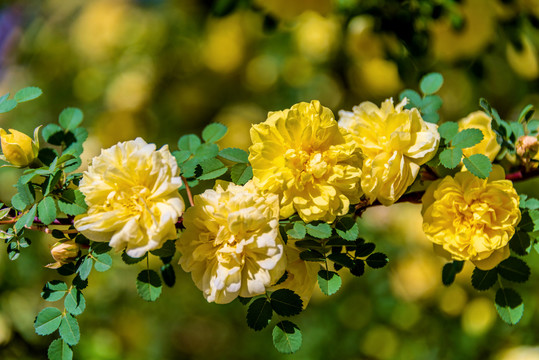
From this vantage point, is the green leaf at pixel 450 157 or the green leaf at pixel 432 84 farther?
the green leaf at pixel 432 84

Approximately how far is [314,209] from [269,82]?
50.7 inches

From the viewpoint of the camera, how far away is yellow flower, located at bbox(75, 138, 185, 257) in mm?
469

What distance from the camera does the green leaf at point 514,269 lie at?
1.93 feet

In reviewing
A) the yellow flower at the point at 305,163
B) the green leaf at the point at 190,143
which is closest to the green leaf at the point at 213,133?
the green leaf at the point at 190,143

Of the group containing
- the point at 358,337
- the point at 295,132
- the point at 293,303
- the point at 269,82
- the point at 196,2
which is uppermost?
the point at 295,132

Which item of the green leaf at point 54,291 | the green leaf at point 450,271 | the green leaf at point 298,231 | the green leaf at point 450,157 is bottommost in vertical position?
the green leaf at point 450,271

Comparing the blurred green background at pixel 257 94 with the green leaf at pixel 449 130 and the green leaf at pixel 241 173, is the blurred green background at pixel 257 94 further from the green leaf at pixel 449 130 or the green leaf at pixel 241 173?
the green leaf at pixel 241 173

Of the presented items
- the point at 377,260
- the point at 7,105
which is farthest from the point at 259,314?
the point at 7,105

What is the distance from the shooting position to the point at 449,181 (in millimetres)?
551

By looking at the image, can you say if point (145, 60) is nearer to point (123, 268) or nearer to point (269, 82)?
point (269, 82)

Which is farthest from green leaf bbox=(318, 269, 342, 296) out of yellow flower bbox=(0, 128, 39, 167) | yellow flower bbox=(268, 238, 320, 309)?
yellow flower bbox=(0, 128, 39, 167)

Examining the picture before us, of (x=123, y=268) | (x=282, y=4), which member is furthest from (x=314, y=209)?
(x=123, y=268)

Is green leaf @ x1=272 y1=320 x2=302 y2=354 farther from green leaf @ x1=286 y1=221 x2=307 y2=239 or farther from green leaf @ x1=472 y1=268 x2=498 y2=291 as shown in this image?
green leaf @ x1=472 y1=268 x2=498 y2=291

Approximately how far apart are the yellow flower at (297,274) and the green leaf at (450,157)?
0.57 feet
